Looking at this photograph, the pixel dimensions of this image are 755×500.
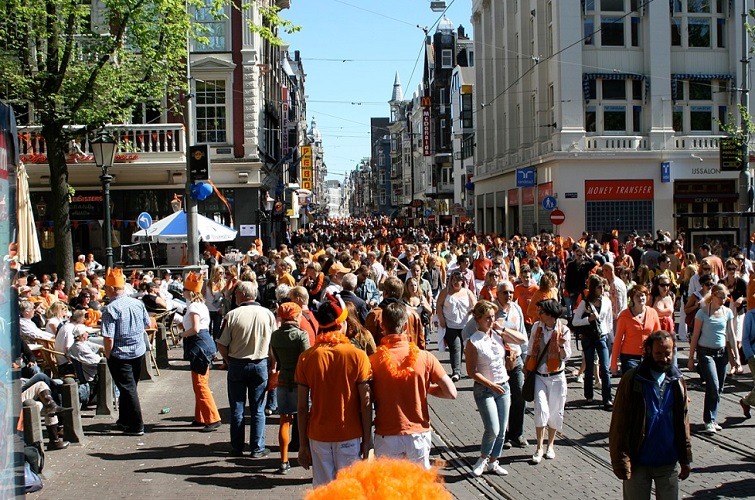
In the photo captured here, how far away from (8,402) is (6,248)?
82 centimetres

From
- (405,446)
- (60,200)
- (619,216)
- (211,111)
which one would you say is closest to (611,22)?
(619,216)

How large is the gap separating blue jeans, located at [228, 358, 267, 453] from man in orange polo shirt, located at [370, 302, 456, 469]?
2.69 metres

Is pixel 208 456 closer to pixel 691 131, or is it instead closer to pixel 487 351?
pixel 487 351

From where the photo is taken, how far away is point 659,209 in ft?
115

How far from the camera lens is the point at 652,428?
5.80 metres

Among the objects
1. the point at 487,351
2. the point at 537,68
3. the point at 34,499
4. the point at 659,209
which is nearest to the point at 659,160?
the point at 659,209

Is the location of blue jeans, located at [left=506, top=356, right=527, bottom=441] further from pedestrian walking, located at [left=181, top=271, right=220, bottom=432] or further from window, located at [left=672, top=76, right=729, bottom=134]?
window, located at [left=672, top=76, right=729, bottom=134]

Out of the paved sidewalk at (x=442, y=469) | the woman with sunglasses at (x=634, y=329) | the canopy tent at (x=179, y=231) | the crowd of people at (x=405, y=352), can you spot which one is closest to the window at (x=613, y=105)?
the canopy tent at (x=179, y=231)

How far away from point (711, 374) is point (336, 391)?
530 centimetres

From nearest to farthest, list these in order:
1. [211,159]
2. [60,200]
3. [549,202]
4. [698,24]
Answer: [60,200] → [211,159] → [549,202] → [698,24]

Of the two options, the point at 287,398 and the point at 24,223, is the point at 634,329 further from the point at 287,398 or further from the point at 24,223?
the point at 24,223

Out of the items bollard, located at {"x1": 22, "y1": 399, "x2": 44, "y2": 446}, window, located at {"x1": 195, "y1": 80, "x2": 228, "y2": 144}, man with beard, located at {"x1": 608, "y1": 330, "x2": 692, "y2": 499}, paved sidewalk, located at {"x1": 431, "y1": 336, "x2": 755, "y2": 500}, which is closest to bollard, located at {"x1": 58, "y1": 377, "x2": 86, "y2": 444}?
bollard, located at {"x1": 22, "y1": 399, "x2": 44, "y2": 446}

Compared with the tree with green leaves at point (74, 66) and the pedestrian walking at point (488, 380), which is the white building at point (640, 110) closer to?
the tree with green leaves at point (74, 66)

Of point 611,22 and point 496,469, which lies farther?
point 611,22
